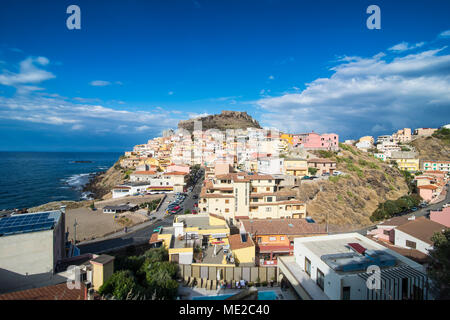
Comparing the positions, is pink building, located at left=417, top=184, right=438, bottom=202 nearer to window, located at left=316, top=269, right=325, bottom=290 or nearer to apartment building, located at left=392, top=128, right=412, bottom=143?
window, located at left=316, top=269, right=325, bottom=290

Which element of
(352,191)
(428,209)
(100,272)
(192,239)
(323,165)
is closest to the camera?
(100,272)

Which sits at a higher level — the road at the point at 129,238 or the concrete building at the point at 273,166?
the concrete building at the point at 273,166

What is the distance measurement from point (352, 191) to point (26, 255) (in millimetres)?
37122

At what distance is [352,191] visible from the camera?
35.1m

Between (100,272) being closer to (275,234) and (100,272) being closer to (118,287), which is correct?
(118,287)

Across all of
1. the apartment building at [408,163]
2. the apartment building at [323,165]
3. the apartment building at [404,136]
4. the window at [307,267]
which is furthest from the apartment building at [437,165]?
the window at [307,267]

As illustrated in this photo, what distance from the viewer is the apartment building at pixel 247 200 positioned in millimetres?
24047

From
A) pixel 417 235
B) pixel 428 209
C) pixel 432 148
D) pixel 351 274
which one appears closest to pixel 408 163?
pixel 432 148

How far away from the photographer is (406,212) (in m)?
31.8

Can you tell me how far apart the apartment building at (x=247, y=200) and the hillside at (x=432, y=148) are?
2310 inches

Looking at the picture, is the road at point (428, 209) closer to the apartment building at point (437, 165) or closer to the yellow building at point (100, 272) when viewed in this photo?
the apartment building at point (437, 165)

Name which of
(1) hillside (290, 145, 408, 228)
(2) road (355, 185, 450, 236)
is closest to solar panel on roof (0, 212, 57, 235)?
(1) hillside (290, 145, 408, 228)

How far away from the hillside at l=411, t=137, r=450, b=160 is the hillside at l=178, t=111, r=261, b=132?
63.8 metres
